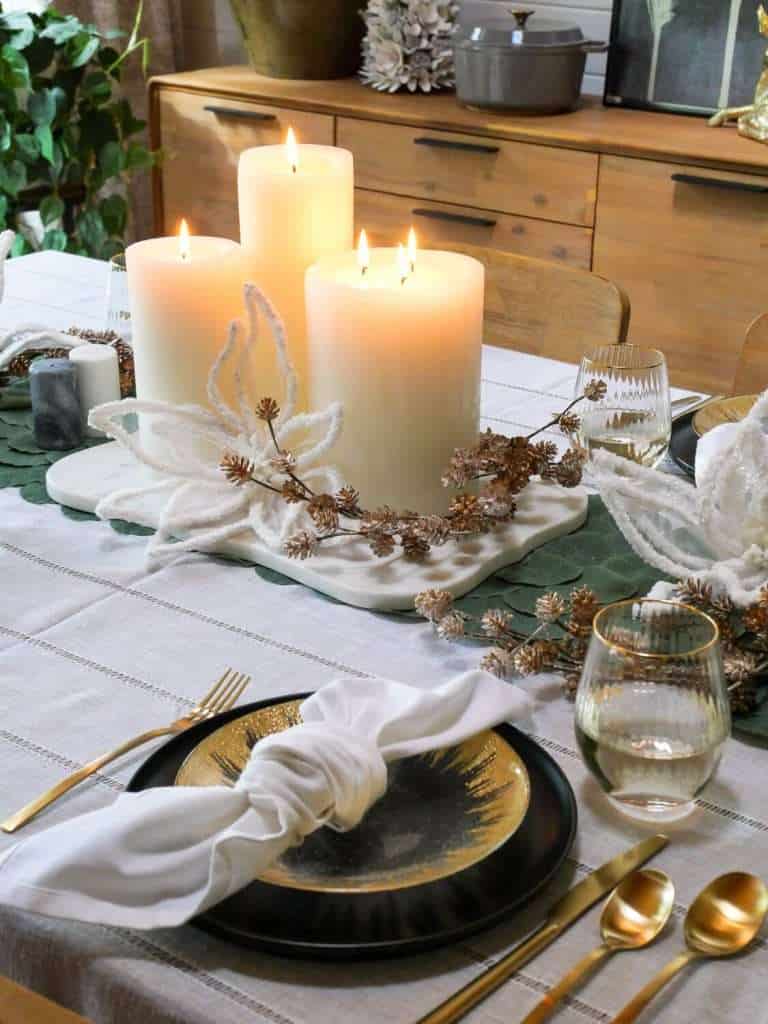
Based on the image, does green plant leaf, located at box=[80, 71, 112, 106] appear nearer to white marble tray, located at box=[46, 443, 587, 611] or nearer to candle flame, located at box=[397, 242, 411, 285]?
white marble tray, located at box=[46, 443, 587, 611]

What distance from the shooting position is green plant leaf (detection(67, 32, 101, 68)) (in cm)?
301

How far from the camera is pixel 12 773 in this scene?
75cm

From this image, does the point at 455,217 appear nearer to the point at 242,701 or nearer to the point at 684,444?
the point at 684,444

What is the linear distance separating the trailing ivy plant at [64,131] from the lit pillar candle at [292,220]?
6.85 feet

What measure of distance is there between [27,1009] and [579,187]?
7.44 feet

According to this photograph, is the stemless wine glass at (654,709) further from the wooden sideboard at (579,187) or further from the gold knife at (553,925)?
the wooden sideboard at (579,187)

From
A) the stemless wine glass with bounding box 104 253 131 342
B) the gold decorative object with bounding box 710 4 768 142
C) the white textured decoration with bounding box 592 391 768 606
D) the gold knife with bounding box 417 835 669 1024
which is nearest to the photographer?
the gold knife with bounding box 417 835 669 1024

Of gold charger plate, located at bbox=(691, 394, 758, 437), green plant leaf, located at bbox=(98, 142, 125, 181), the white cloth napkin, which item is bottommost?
green plant leaf, located at bbox=(98, 142, 125, 181)

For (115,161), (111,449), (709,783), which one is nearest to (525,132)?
(115,161)

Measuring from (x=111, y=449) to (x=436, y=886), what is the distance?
63cm

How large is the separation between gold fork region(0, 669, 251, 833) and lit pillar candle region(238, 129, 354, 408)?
1.04ft

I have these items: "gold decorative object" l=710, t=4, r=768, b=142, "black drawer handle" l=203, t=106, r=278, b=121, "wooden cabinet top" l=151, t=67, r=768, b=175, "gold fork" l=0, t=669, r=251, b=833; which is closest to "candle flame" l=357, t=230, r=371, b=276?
"gold fork" l=0, t=669, r=251, b=833

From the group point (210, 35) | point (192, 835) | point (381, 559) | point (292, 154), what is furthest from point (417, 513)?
point (210, 35)

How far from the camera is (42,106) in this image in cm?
303
